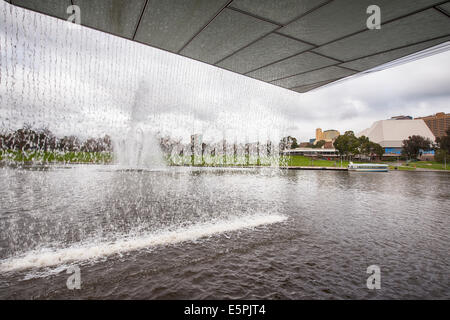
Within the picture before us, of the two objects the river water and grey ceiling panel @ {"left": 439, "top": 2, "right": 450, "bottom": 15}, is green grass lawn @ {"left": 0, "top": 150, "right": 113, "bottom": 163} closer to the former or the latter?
the river water

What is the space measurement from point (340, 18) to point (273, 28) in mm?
817

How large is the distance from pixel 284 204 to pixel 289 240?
581 centimetres

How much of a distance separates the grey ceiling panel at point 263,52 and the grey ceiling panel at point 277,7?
1.24 feet

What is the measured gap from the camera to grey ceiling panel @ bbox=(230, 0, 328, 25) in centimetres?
260

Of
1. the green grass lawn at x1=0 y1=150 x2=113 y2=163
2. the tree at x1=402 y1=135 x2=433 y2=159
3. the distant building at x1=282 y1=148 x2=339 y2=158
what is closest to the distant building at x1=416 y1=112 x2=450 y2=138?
the distant building at x1=282 y1=148 x2=339 y2=158

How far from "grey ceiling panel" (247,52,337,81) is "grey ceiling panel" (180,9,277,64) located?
0.87m

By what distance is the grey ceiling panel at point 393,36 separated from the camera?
271cm

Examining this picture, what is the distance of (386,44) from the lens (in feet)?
10.8

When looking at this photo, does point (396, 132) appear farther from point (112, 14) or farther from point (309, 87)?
point (112, 14)

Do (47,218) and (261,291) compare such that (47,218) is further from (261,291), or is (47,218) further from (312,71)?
(312,71)

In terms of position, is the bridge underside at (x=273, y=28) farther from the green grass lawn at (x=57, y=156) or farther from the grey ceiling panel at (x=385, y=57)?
the green grass lawn at (x=57, y=156)

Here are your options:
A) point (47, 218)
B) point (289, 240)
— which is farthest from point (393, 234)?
point (47, 218)

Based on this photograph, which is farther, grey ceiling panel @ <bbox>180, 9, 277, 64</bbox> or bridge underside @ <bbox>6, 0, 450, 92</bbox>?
grey ceiling panel @ <bbox>180, 9, 277, 64</bbox>

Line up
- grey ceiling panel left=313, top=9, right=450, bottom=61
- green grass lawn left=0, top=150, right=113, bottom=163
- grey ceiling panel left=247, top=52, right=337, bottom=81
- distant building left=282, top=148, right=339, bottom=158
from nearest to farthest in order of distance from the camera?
grey ceiling panel left=313, top=9, right=450, bottom=61 → grey ceiling panel left=247, top=52, right=337, bottom=81 → green grass lawn left=0, top=150, right=113, bottom=163 → distant building left=282, top=148, right=339, bottom=158
